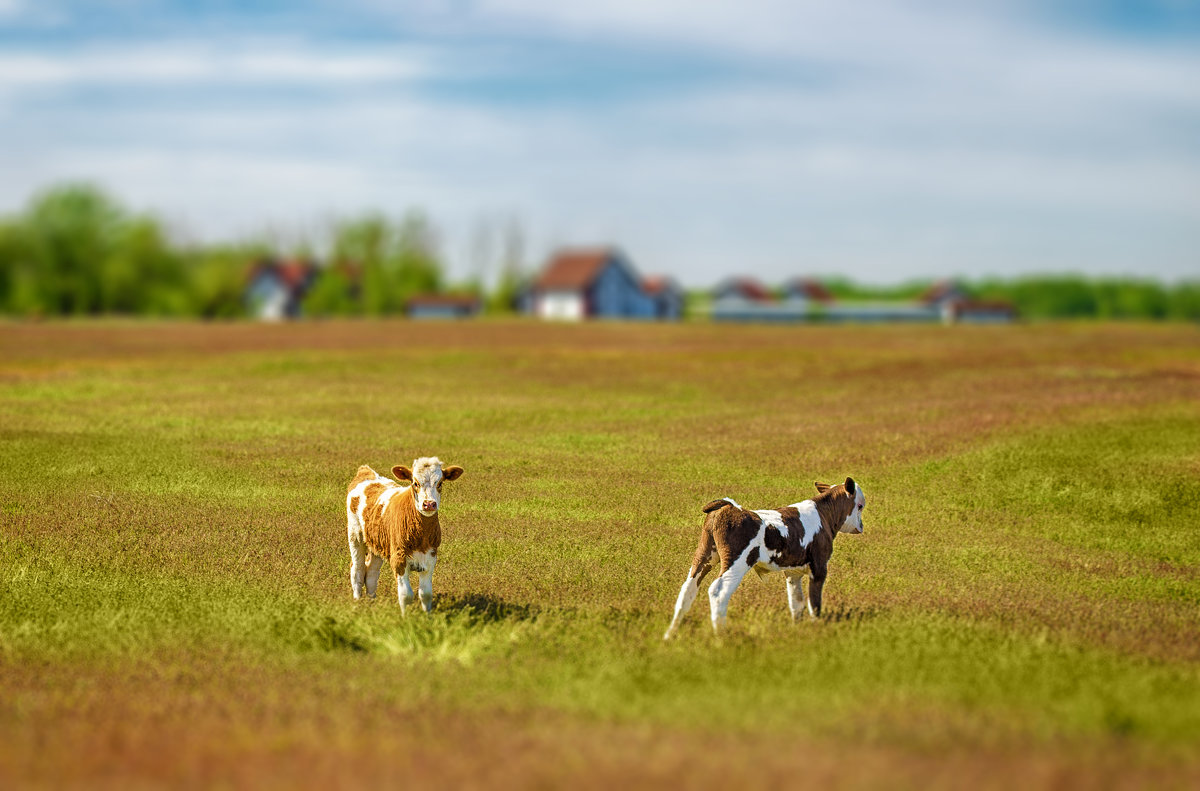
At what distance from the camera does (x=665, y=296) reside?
182 metres

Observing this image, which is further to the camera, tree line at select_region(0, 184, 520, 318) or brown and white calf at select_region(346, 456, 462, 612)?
tree line at select_region(0, 184, 520, 318)

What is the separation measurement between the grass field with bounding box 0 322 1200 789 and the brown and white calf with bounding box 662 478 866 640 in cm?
48

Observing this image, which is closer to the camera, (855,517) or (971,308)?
(855,517)

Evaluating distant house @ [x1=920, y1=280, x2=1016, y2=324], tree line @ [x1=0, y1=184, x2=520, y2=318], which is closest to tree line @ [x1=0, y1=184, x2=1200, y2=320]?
tree line @ [x1=0, y1=184, x2=520, y2=318]

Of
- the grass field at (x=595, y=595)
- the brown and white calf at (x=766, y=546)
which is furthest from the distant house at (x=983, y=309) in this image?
the brown and white calf at (x=766, y=546)

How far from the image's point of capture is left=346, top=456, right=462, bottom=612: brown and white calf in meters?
15.3

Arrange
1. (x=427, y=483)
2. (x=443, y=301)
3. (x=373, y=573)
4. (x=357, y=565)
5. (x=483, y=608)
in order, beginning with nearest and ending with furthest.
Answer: (x=427, y=483) → (x=483, y=608) → (x=357, y=565) → (x=373, y=573) → (x=443, y=301)

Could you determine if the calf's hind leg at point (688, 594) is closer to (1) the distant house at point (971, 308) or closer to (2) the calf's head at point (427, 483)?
(2) the calf's head at point (427, 483)

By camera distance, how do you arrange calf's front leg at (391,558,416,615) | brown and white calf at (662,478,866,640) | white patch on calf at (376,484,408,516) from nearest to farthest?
brown and white calf at (662,478,866,640), calf's front leg at (391,558,416,615), white patch on calf at (376,484,408,516)

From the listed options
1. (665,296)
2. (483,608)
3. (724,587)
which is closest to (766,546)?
(724,587)

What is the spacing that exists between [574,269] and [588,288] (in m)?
4.79

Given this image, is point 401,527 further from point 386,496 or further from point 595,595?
point 595,595

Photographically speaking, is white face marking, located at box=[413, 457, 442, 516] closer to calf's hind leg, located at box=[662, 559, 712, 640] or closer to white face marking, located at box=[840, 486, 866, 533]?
calf's hind leg, located at box=[662, 559, 712, 640]

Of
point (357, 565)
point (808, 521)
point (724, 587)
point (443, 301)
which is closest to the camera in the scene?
point (724, 587)
